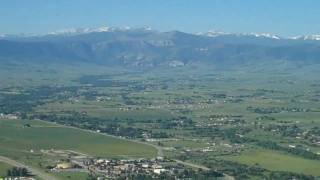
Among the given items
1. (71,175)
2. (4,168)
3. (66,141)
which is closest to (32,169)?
(4,168)

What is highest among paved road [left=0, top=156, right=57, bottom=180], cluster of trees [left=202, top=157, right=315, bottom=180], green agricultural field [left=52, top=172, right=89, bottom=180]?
cluster of trees [left=202, top=157, right=315, bottom=180]

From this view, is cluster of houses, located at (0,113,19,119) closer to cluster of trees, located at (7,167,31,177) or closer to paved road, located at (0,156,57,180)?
paved road, located at (0,156,57,180)

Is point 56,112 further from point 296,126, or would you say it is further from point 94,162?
point 94,162

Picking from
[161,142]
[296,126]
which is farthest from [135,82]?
[161,142]

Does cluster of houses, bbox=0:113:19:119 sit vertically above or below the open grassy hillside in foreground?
above

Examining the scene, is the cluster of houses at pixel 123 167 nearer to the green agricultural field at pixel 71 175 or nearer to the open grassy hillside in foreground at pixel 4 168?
the green agricultural field at pixel 71 175

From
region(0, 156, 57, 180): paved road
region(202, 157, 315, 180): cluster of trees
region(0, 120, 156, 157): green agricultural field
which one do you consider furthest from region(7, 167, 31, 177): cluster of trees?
region(202, 157, 315, 180): cluster of trees

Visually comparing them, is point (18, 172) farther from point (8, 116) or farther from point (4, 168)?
point (8, 116)
